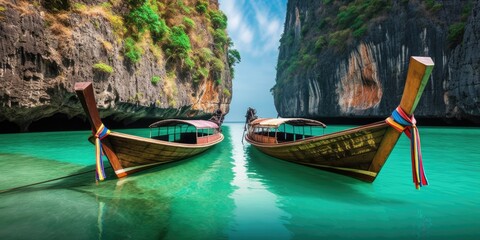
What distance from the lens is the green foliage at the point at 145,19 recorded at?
60.0ft

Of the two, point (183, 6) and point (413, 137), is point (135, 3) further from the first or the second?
point (413, 137)

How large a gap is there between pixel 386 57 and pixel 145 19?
26800mm

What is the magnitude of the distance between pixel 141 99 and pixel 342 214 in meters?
19.1

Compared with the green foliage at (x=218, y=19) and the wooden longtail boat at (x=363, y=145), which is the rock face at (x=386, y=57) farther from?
the wooden longtail boat at (x=363, y=145)

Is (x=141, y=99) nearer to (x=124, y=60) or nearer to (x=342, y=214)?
(x=124, y=60)

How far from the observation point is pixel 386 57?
27391 millimetres

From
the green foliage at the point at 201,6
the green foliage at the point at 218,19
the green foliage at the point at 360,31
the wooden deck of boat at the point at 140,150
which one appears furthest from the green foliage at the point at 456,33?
the wooden deck of boat at the point at 140,150

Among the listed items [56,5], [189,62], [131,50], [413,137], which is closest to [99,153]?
[413,137]

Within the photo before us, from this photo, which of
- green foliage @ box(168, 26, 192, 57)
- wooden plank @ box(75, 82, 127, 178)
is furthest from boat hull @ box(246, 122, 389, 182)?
green foliage @ box(168, 26, 192, 57)

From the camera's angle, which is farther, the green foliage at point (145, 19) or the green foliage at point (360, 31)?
the green foliage at point (360, 31)

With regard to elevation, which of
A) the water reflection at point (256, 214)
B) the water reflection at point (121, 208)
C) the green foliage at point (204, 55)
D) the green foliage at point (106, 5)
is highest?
the green foliage at point (106, 5)

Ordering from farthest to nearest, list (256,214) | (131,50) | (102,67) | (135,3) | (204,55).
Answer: (204,55), (135,3), (131,50), (102,67), (256,214)

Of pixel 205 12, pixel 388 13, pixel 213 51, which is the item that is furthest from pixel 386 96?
pixel 205 12

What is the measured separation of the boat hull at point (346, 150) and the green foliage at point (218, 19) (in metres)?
29.0
